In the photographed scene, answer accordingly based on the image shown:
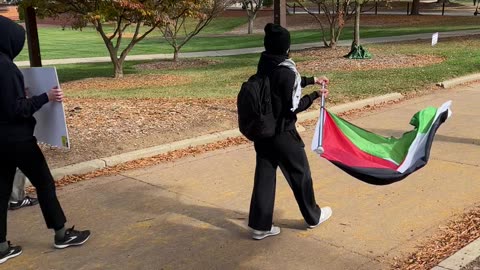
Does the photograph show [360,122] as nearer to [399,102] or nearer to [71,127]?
[399,102]

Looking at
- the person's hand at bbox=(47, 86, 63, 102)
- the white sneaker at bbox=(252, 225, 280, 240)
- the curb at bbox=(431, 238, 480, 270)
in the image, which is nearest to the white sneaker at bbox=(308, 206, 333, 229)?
the white sneaker at bbox=(252, 225, 280, 240)

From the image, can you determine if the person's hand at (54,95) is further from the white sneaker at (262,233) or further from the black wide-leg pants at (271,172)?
the white sneaker at (262,233)

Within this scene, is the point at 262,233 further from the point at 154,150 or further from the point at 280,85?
the point at 154,150

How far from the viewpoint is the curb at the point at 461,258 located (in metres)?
3.74

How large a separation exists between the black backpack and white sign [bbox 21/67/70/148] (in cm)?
135

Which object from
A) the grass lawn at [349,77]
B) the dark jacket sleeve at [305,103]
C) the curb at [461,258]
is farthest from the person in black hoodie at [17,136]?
the grass lawn at [349,77]

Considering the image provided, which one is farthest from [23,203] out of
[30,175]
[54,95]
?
[54,95]

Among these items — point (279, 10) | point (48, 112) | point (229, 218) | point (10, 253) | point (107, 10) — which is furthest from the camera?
point (107, 10)

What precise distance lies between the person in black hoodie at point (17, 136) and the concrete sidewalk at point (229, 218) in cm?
29

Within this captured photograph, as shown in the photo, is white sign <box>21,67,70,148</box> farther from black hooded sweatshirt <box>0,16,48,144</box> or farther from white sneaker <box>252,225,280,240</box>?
white sneaker <box>252,225,280,240</box>

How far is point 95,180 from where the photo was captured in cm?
593

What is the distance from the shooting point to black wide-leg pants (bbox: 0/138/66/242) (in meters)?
3.86

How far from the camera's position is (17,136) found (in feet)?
12.6

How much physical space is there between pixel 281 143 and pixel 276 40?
771 millimetres
